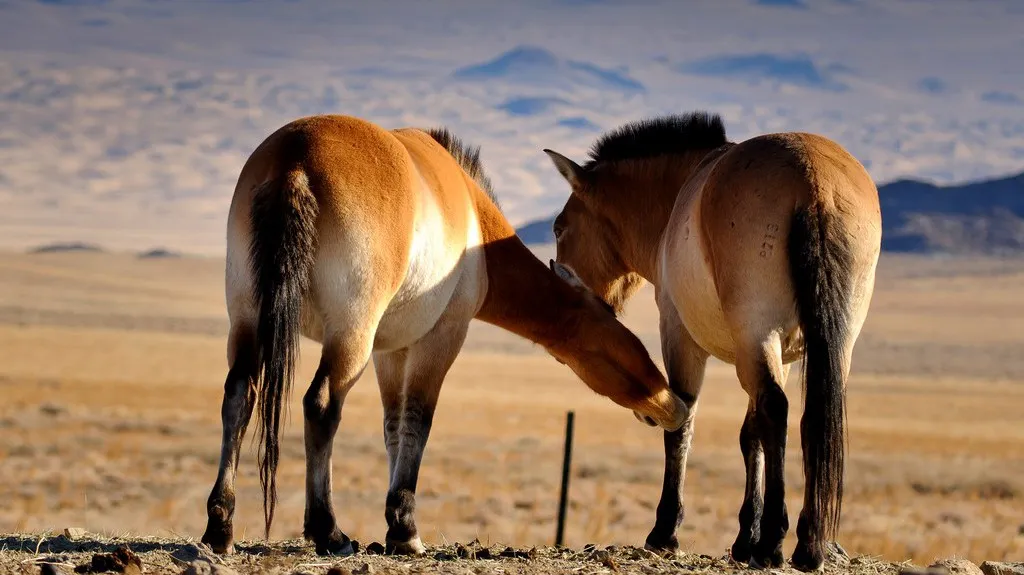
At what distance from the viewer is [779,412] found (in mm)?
6547

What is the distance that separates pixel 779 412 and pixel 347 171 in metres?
2.67

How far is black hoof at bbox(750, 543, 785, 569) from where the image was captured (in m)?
6.70

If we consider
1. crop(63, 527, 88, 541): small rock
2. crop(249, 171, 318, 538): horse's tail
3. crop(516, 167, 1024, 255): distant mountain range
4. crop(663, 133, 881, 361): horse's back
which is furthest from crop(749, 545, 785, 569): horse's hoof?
crop(516, 167, 1024, 255): distant mountain range

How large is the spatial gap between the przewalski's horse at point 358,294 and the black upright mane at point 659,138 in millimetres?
1915

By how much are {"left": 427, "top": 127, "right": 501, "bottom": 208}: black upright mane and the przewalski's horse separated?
0.45 metres

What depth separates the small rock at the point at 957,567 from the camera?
686cm

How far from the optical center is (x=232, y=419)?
6191mm

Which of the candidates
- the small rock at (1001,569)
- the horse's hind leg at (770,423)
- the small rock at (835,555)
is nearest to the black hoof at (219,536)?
the horse's hind leg at (770,423)

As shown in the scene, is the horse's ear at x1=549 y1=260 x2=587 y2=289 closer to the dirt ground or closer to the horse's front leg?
the horse's front leg

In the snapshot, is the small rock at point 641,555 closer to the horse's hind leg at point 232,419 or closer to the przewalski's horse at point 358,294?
the przewalski's horse at point 358,294

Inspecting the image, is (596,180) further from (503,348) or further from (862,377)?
(503,348)

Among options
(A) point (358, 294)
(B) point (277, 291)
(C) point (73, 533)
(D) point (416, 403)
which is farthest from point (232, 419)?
(C) point (73, 533)

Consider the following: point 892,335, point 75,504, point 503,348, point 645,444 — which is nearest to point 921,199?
point 892,335

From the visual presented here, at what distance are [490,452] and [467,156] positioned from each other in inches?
738
